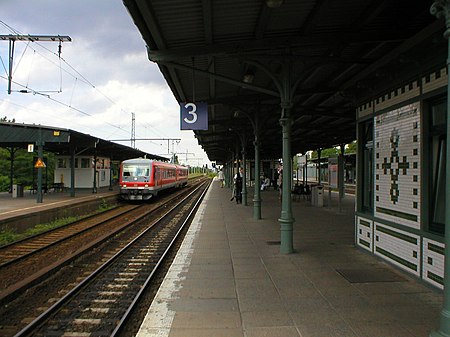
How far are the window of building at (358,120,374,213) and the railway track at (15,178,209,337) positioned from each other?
4.41 meters

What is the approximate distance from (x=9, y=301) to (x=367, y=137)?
7.10 meters

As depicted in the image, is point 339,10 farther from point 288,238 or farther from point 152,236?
point 152,236

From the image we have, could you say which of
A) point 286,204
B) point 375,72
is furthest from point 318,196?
point 375,72

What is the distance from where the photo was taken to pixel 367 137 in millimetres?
7781

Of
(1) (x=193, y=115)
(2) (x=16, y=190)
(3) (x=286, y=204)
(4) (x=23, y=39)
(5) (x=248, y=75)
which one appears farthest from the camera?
(2) (x=16, y=190)

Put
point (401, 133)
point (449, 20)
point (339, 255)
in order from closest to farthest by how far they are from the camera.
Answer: point (449, 20)
point (401, 133)
point (339, 255)

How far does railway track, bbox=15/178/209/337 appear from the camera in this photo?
15.3ft

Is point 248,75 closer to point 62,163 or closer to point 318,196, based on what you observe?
point 318,196

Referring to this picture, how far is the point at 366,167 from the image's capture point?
25.6ft

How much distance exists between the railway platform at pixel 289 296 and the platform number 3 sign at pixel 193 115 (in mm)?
2848

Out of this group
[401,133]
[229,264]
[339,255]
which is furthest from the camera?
[339,255]

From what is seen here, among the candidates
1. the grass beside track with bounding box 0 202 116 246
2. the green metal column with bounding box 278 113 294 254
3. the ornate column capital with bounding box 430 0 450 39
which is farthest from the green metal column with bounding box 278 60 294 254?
the grass beside track with bounding box 0 202 116 246

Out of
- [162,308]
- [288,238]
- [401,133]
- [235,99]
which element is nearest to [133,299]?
[162,308]

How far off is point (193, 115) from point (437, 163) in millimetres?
5198
